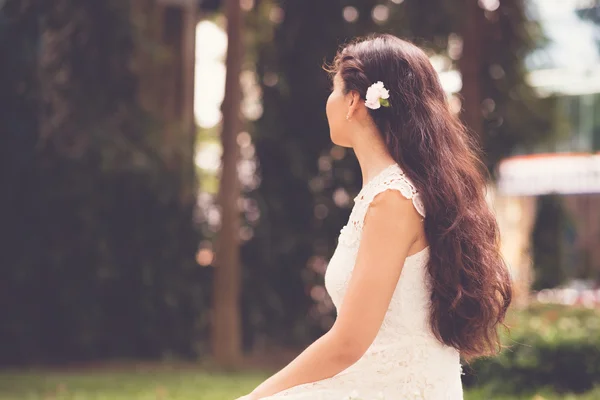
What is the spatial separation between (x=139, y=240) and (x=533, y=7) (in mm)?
6483

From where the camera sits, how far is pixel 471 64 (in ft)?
36.0

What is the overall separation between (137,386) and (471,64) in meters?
5.48

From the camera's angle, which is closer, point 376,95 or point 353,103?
point 376,95

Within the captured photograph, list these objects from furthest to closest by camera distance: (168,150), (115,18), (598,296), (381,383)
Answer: (598,296) < (168,150) < (115,18) < (381,383)

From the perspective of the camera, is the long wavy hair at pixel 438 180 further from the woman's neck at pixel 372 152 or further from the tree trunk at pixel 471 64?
the tree trunk at pixel 471 64

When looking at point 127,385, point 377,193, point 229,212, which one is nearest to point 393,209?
point 377,193

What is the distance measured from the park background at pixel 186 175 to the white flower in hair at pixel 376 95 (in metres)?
6.25

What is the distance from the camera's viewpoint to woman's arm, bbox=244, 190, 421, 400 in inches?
89.5

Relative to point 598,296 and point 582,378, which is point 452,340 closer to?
point 582,378

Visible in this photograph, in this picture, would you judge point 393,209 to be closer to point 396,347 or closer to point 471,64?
point 396,347

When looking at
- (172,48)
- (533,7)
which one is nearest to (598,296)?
(533,7)

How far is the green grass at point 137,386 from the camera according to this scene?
27.6ft

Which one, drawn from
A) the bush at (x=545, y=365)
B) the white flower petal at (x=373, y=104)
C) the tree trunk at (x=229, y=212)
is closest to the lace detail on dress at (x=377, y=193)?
the white flower petal at (x=373, y=104)

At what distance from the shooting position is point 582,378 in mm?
7922
